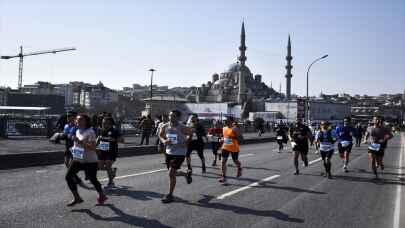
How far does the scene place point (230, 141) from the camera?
38.9ft

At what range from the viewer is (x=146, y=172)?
1369 centimetres

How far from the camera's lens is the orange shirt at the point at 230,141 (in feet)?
38.8

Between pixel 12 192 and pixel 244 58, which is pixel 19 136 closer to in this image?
pixel 12 192

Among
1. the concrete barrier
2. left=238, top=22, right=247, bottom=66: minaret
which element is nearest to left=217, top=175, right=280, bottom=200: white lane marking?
the concrete barrier

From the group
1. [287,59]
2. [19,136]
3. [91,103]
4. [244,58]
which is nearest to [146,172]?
[19,136]

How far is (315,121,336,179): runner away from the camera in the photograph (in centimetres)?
1345

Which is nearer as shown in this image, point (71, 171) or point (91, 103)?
point (71, 171)

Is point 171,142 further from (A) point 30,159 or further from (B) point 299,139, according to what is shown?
(A) point 30,159

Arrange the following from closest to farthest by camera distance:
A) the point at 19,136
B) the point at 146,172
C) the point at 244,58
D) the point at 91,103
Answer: the point at 146,172
the point at 19,136
the point at 244,58
the point at 91,103

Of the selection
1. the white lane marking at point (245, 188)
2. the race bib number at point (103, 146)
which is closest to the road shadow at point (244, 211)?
the white lane marking at point (245, 188)

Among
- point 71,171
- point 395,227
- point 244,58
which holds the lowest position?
point 395,227

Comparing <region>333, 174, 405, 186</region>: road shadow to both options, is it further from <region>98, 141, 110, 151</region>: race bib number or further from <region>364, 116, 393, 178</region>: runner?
<region>98, 141, 110, 151</region>: race bib number

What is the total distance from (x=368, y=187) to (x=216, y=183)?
3.75 metres

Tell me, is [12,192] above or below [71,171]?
below
